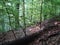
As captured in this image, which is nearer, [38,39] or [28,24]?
[38,39]

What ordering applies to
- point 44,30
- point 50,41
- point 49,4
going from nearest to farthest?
1. point 50,41
2. point 44,30
3. point 49,4

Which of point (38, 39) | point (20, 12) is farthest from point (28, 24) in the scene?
point (38, 39)

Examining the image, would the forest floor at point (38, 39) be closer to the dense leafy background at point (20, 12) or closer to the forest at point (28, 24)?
the forest at point (28, 24)

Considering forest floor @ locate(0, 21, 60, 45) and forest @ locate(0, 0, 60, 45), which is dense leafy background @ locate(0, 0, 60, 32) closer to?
forest @ locate(0, 0, 60, 45)

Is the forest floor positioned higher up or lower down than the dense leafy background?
lower down

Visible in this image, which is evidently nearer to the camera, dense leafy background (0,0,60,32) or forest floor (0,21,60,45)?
dense leafy background (0,0,60,32)

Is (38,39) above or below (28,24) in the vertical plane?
below

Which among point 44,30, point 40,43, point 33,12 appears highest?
point 33,12

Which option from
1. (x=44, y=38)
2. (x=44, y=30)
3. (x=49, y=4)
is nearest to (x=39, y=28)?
(x=44, y=30)

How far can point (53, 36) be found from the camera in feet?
12.1

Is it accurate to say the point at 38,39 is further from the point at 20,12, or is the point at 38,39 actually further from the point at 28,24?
the point at 20,12

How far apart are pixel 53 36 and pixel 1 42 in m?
1.27

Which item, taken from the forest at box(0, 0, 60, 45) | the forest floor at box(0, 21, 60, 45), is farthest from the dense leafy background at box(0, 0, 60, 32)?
the forest floor at box(0, 21, 60, 45)

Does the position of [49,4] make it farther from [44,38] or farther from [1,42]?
[1,42]
